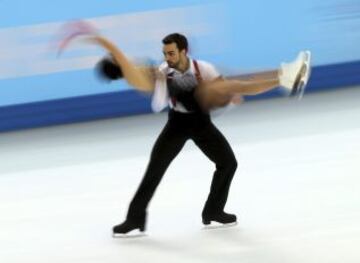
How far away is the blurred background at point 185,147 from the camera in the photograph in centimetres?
274

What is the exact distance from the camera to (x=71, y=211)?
314 centimetres

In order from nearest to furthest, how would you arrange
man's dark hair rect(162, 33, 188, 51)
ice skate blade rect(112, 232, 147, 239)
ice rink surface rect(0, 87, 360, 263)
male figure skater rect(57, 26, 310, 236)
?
male figure skater rect(57, 26, 310, 236) < man's dark hair rect(162, 33, 188, 51) < ice rink surface rect(0, 87, 360, 263) < ice skate blade rect(112, 232, 147, 239)

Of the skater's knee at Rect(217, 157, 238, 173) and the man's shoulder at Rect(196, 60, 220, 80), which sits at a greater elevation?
the man's shoulder at Rect(196, 60, 220, 80)

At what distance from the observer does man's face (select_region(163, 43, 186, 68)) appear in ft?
7.97

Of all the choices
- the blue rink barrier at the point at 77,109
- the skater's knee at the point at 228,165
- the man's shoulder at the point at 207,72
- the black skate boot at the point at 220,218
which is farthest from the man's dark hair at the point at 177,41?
the blue rink barrier at the point at 77,109

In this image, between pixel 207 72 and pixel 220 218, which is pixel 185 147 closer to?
pixel 220 218

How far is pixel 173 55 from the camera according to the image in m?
2.44

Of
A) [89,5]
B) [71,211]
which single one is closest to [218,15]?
[89,5]

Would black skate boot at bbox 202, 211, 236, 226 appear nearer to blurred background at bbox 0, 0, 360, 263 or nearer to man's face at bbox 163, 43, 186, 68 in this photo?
blurred background at bbox 0, 0, 360, 263

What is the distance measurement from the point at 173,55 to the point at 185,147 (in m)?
1.55

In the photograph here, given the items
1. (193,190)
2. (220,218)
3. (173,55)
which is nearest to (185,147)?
(193,190)

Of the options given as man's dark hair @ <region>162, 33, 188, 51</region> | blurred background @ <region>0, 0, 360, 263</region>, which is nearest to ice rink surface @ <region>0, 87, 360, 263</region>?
blurred background @ <region>0, 0, 360, 263</region>

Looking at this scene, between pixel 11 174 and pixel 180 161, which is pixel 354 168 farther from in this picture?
pixel 11 174

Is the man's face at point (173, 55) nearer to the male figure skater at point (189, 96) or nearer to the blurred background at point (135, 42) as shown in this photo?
the male figure skater at point (189, 96)
